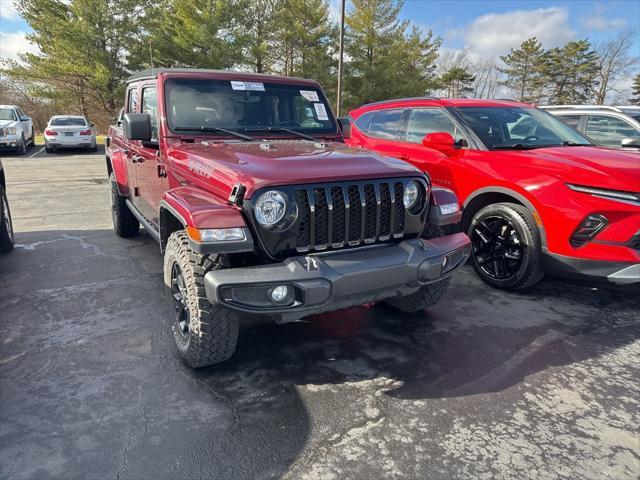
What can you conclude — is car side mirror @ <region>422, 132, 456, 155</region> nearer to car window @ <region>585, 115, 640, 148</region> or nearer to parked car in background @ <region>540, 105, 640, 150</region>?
parked car in background @ <region>540, 105, 640, 150</region>

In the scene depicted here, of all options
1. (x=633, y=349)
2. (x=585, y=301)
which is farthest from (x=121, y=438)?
(x=585, y=301)

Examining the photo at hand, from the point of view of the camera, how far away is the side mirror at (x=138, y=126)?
353cm

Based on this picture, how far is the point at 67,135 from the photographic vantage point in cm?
1705

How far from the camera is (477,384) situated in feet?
9.35

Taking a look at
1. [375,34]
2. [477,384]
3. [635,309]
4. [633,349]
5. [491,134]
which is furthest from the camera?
[375,34]

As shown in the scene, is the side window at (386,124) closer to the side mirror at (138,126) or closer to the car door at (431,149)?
the car door at (431,149)

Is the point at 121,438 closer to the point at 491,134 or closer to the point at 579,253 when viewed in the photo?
the point at 579,253

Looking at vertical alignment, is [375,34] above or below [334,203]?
above

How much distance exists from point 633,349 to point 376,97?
28642mm

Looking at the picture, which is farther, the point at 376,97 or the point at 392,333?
the point at 376,97

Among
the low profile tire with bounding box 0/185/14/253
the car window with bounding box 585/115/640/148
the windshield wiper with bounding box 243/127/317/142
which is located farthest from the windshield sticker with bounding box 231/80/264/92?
the car window with bounding box 585/115/640/148

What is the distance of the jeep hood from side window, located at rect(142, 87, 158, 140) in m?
0.48

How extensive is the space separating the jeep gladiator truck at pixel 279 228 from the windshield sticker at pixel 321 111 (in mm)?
693

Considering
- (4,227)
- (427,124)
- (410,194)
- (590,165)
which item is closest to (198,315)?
(410,194)
